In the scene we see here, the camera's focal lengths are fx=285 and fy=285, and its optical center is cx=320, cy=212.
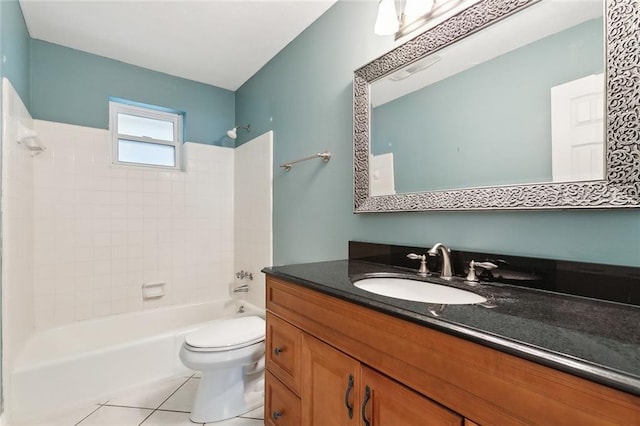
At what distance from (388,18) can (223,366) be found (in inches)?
76.4

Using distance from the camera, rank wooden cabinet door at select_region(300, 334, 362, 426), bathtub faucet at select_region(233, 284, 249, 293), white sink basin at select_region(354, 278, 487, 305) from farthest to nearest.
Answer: bathtub faucet at select_region(233, 284, 249, 293) → white sink basin at select_region(354, 278, 487, 305) → wooden cabinet door at select_region(300, 334, 362, 426)

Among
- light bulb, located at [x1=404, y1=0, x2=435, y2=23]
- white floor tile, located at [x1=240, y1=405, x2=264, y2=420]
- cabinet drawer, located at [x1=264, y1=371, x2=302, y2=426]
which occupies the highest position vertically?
light bulb, located at [x1=404, y1=0, x2=435, y2=23]

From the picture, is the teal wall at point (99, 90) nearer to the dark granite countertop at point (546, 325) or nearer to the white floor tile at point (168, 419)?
the white floor tile at point (168, 419)

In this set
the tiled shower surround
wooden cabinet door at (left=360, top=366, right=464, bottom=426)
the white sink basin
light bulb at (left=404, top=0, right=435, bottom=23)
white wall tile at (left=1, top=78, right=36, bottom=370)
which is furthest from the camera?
the tiled shower surround

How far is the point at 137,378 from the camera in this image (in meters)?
1.90

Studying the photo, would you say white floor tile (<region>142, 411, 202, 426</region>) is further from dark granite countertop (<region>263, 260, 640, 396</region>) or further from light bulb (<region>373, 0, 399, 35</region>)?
light bulb (<region>373, 0, 399, 35</region>)

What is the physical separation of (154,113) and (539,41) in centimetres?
282

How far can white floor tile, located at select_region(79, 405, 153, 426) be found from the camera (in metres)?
1.56

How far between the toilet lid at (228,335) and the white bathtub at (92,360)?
0.40 metres

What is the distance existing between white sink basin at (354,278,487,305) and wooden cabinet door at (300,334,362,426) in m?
0.25

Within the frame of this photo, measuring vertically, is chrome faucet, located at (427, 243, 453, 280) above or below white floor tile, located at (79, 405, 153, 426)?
above

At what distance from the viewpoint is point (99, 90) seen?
7.50 ft

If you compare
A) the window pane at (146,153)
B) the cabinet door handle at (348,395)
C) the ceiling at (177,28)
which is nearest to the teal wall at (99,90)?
the ceiling at (177,28)

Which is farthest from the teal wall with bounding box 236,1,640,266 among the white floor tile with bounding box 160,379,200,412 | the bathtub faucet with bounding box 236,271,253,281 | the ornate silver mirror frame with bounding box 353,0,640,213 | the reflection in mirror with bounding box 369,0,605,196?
the white floor tile with bounding box 160,379,200,412
